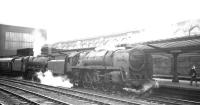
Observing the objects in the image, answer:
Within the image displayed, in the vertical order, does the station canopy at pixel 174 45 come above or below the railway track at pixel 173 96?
above

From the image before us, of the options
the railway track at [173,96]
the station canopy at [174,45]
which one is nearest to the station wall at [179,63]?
the station canopy at [174,45]

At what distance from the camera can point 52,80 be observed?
18.9 m

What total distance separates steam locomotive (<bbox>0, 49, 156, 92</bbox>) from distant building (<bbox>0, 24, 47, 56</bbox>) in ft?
107

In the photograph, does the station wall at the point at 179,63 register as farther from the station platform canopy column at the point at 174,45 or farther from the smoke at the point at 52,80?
the smoke at the point at 52,80

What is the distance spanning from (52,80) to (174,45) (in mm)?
11038

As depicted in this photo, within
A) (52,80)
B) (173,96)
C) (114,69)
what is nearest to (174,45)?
(173,96)

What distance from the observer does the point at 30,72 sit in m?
22.5

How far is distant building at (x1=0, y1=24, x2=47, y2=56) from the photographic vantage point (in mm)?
46188

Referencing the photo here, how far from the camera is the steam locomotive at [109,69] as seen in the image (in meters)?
11.7

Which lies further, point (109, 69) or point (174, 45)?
point (109, 69)

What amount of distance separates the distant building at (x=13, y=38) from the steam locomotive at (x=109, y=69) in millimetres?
32664

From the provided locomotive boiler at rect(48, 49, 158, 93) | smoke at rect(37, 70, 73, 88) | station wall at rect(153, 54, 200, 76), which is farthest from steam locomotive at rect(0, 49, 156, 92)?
station wall at rect(153, 54, 200, 76)

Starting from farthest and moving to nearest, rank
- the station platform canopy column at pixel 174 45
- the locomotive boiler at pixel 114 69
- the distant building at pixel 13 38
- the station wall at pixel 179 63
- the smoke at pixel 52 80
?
1. the distant building at pixel 13 38
2. the smoke at pixel 52 80
3. the station wall at pixel 179 63
4. the locomotive boiler at pixel 114 69
5. the station platform canopy column at pixel 174 45

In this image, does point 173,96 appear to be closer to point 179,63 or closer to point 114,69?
point 114,69
